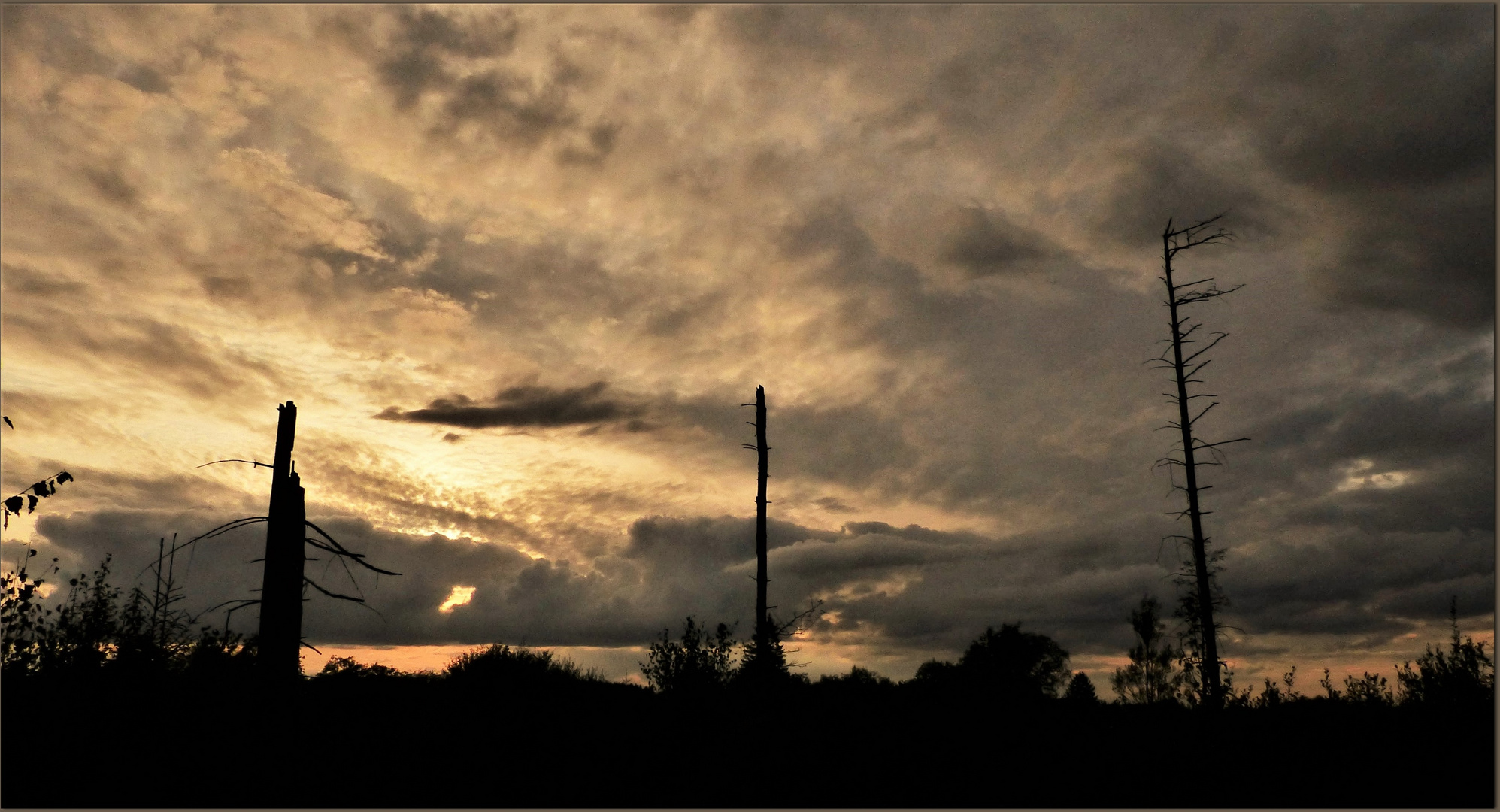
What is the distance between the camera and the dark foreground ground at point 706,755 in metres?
12.6

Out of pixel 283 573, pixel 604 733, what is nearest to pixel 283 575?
pixel 283 573

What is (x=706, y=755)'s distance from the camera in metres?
14.8

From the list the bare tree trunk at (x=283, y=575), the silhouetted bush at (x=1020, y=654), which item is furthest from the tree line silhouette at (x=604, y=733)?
the silhouetted bush at (x=1020, y=654)

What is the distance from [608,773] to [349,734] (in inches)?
234

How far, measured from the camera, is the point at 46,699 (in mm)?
17047

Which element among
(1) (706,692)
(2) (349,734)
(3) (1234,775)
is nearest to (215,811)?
(2) (349,734)

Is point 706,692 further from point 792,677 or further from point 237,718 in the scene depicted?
point 237,718

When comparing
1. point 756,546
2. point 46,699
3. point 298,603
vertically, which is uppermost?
point 756,546

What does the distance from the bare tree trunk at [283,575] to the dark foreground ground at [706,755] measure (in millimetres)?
677

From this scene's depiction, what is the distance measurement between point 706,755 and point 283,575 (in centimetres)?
857

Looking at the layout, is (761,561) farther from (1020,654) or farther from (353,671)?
(1020,654)

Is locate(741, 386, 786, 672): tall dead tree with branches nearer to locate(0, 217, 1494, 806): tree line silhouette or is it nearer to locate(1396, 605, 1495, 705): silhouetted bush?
locate(0, 217, 1494, 806): tree line silhouette

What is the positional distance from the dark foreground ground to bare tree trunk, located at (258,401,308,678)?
2.22 feet

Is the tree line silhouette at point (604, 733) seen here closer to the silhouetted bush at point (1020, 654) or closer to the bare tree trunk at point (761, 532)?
the bare tree trunk at point (761, 532)
